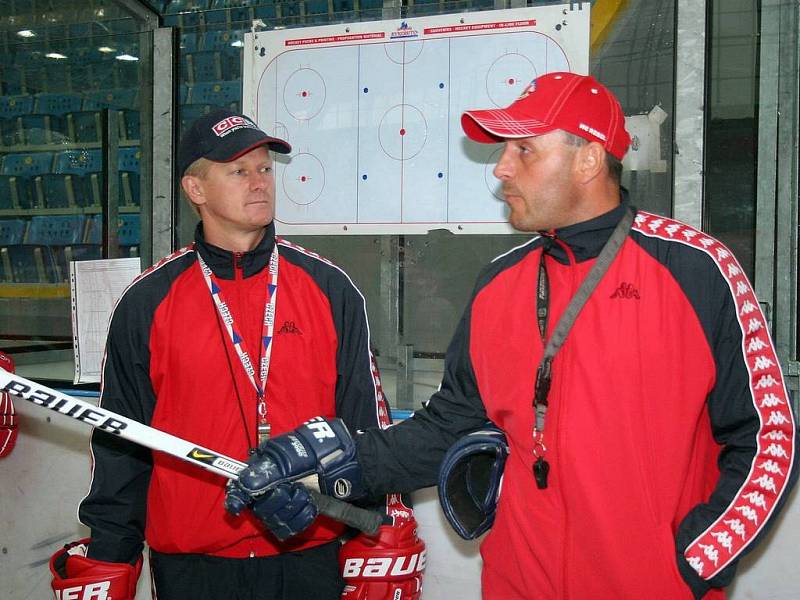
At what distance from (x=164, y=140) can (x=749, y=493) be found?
7.46 ft

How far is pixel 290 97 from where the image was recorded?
8.80 ft

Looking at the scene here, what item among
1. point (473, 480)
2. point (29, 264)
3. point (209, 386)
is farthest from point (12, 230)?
point (473, 480)

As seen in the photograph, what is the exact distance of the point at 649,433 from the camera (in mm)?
1393

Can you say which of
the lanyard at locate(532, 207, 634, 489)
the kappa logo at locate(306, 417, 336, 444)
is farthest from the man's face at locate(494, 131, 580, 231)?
the kappa logo at locate(306, 417, 336, 444)

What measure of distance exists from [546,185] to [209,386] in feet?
3.08

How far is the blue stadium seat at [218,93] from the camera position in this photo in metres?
2.80

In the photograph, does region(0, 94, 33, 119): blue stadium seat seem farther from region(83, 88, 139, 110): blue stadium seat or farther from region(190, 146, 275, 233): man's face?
region(190, 146, 275, 233): man's face

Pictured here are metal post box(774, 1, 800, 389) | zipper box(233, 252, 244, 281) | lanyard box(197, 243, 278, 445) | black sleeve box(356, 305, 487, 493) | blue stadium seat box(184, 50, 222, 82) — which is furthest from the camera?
blue stadium seat box(184, 50, 222, 82)

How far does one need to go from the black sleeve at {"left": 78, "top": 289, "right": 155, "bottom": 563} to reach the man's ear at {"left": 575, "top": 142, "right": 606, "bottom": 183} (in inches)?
43.2

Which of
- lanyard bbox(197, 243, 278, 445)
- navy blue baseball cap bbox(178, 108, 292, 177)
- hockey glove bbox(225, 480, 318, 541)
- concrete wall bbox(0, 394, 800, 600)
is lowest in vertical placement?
concrete wall bbox(0, 394, 800, 600)

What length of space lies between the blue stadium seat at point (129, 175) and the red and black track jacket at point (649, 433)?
1.99 m

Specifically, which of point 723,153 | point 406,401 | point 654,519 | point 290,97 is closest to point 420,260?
point 406,401

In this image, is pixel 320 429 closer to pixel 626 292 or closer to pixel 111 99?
pixel 626 292

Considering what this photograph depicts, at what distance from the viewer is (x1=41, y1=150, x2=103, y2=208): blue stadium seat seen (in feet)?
10.3
